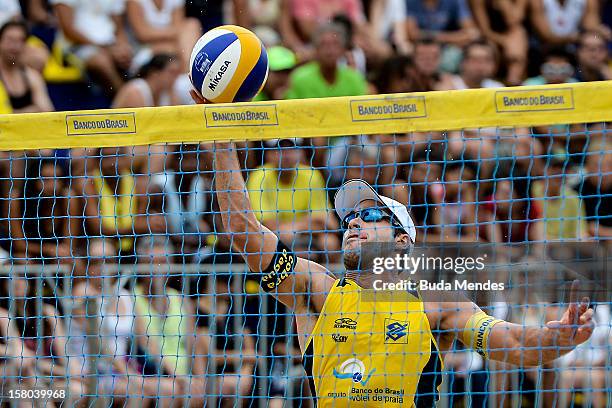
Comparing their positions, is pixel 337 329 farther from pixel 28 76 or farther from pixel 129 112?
pixel 28 76

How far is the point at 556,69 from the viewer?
9219mm

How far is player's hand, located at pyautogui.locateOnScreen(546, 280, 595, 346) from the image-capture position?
4137mm

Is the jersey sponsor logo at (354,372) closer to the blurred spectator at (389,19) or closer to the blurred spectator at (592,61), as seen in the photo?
the blurred spectator at (592,61)

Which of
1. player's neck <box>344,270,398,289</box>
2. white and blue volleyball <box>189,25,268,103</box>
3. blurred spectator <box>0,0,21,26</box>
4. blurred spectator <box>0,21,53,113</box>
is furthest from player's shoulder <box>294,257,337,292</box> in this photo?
blurred spectator <box>0,0,21,26</box>

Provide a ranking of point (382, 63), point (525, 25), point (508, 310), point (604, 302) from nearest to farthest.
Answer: point (604, 302)
point (508, 310)
point (382, 63)
point (525, 25)

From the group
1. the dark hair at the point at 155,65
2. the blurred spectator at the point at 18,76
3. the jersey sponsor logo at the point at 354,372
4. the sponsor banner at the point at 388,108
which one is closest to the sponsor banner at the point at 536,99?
the sponsor banner at the point at 388,108

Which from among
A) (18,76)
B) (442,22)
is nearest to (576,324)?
(18,76)

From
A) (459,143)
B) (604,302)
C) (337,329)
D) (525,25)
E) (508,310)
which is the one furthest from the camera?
(525,25)

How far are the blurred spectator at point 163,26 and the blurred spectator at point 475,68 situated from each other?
2.38 meters

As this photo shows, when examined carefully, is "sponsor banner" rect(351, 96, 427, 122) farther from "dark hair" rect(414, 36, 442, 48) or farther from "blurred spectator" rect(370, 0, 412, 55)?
"blurred spectator" rect(370, 0, 412, 55)

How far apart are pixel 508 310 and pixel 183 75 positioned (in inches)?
137

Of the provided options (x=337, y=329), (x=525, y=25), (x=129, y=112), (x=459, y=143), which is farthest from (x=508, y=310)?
(x=525, y=25)

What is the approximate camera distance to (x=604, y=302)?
492 cm

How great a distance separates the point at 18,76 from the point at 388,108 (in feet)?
15.2
